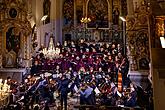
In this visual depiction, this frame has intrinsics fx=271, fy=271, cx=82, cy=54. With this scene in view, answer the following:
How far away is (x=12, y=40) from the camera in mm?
18562

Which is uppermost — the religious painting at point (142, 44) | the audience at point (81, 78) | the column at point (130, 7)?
the column at point (130, 7)

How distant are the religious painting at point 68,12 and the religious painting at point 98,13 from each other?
5.94 feet

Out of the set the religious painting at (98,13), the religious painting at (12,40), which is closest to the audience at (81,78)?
the religious painting at (12,40)

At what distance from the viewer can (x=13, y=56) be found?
60.2ft

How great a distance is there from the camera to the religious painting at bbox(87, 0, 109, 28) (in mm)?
28250

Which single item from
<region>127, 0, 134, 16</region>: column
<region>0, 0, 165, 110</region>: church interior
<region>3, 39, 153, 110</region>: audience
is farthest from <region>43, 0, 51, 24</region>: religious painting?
<region>127, 0, 134, 16</region>: column

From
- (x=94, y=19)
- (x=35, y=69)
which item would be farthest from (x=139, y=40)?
(x=94, y=19)

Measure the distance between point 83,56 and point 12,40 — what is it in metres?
6.04

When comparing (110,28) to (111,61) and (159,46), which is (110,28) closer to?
(111,61)

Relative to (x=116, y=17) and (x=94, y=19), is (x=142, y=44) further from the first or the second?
(x=94, y=19)

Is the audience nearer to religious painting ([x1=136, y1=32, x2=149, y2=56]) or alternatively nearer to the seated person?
the seated person

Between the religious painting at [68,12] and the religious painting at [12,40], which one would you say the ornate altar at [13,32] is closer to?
the religious painting at [12,40]

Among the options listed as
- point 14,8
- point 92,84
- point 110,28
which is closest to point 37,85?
point 92,84

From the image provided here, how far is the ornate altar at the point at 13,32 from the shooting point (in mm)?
18172
